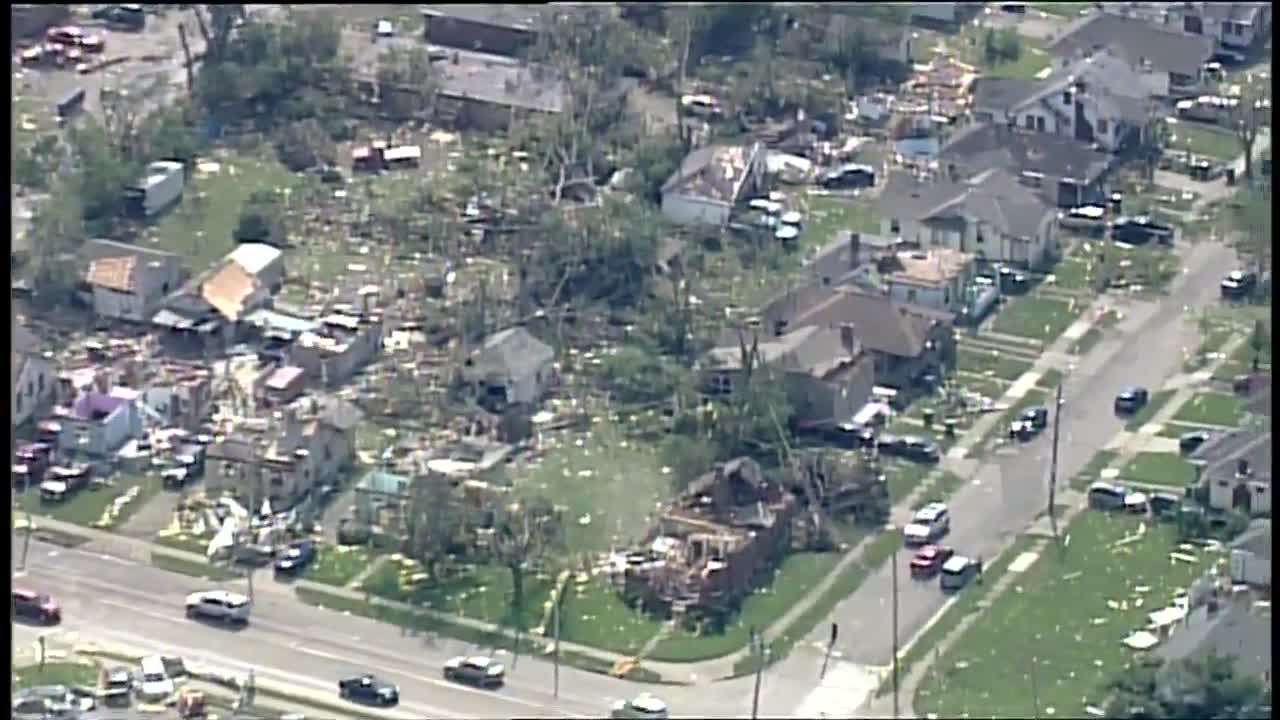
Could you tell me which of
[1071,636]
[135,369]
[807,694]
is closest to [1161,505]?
[1071,636]

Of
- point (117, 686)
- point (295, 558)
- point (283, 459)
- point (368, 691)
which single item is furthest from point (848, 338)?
point (117, 686)

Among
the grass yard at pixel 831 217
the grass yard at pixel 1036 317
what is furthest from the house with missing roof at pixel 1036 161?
the grass yard at pixel 1036 317

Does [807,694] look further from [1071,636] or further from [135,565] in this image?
[135,565]

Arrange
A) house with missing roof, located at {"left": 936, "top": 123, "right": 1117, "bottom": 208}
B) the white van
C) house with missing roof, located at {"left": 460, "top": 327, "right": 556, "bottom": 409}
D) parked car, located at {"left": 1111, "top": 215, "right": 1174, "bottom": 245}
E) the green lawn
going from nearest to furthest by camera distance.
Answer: the white van → the green lawn → house with missing roof, located at {"left": 460, "top": 327, "right": 556, "bottom": 409} → parked car, located at {"left": 1111, "top": 215, "right": 1174, "bottom": 245} → house with missing roof, located at {"left": 936, "top": 123, "right": 1117, "bottom": 208}

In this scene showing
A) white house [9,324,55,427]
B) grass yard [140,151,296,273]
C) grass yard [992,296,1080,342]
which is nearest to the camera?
white house [9,324,55,427]

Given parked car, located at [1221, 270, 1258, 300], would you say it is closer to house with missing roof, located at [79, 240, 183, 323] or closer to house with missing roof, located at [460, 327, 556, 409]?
house with missing roof, located at [460, 327, 556, 409]

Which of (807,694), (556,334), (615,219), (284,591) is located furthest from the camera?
Answer: (615,219)

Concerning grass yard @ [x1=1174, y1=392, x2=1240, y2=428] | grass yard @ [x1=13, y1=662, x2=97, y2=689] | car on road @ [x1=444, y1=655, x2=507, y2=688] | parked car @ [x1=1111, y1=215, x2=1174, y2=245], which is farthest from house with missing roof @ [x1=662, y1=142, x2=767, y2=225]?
grass yard @ [x1=13, y1=662, x2=97, y2=689]
